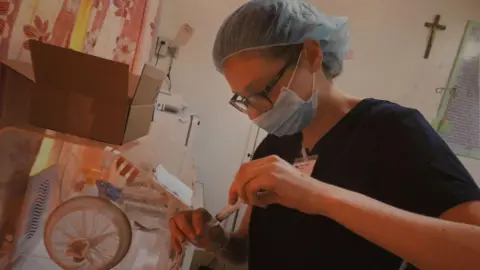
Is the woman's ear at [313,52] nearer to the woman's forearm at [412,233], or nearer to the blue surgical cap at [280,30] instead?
the blue surgical cap at [280,30]

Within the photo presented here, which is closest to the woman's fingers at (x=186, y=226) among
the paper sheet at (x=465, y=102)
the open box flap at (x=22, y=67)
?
the open box flap at (x=22, y=67)

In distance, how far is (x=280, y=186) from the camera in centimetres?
77

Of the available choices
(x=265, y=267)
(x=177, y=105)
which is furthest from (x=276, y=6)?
(x=177, y=105)

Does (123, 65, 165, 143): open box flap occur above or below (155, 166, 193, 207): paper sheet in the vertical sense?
above

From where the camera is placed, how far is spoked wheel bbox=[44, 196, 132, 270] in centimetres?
101

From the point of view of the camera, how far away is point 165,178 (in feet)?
3.43

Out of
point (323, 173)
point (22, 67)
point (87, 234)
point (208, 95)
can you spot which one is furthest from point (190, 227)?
point (208, 95)

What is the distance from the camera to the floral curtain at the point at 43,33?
879 millimetres

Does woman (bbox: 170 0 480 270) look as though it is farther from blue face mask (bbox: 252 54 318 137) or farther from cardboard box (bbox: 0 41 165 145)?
cardboard box (bbox: 0 41 165 145)

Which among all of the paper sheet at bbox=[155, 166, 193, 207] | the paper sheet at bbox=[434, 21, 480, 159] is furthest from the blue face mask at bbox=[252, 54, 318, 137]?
the paper sheet at bbox=[434, 21, 480, 159]

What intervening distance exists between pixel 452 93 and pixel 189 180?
2527 millimetres

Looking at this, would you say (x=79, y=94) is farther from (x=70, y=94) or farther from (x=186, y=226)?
(x=186, y=226)

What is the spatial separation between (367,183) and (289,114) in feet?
0.84

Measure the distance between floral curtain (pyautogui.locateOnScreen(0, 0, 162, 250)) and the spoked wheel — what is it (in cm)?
14
